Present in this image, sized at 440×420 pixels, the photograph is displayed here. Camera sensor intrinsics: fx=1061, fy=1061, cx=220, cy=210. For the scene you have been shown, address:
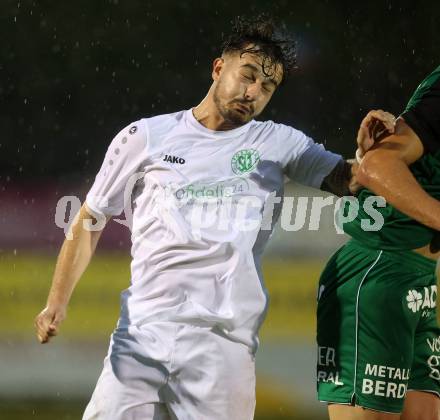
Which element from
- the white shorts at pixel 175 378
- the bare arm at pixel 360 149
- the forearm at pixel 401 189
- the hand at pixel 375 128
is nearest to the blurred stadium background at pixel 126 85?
the bare arm at pixel 360 149

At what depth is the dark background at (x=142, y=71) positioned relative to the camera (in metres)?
4.09

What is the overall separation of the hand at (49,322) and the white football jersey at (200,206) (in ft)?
0.50

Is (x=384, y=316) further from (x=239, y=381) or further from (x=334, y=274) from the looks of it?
(x=239, y=381)

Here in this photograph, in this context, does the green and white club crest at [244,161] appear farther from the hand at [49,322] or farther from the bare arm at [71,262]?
the hand at [49,322]

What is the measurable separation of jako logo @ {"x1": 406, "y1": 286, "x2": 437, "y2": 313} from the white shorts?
0.42 m

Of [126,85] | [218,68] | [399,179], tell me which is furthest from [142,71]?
[399,179]

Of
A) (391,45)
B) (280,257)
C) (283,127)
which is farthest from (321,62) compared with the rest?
(283,127)

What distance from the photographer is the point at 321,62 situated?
13.6ft

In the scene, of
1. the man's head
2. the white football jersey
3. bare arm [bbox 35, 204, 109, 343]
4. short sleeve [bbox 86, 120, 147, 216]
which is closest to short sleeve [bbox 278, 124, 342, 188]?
the white football jersey

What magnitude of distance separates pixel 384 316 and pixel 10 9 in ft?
7.77

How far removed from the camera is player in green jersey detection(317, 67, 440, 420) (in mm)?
2363

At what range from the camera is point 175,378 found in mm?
2467

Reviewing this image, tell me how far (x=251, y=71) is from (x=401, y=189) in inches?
25.2

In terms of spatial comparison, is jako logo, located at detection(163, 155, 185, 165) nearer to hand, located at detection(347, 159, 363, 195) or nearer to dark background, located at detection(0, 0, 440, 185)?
hand, located at detection(347, 159, 363, 195)
